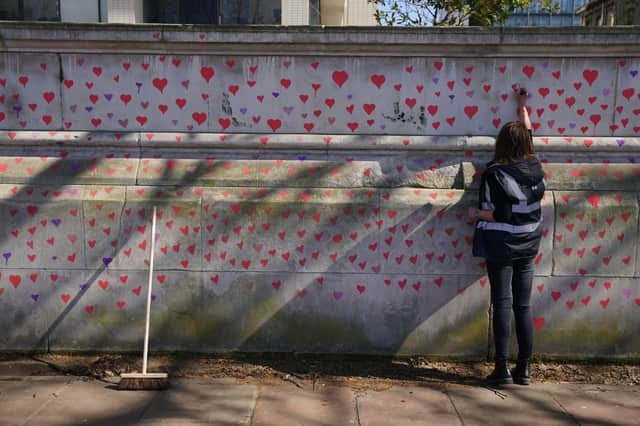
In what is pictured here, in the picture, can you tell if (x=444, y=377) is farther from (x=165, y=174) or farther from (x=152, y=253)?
(x=165, y=174)

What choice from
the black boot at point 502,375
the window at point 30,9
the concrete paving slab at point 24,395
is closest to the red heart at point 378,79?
the black boot at point 502,375

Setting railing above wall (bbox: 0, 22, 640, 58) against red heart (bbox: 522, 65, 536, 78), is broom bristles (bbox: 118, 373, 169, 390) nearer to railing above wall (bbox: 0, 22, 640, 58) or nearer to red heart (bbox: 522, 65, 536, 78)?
railing above wall (bbox: 0, 22, 640, 58)

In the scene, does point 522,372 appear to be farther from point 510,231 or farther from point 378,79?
point 378,79

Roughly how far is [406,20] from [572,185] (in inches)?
342

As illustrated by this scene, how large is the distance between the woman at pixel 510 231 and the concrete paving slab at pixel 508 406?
0.14 m

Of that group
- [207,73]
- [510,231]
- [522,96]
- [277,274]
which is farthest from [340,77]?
[510,231]

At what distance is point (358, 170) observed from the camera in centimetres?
456

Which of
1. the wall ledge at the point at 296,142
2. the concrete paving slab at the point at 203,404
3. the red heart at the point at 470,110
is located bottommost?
the concrete paving slab at the point at 203,404

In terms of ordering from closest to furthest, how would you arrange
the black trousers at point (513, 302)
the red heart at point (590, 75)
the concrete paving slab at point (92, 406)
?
the concrete paving slab at point (92, 406) < the black trousers at point (513, 302) < the red heart at point (590, 75)

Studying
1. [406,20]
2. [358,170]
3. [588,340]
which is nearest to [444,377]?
[588,340]

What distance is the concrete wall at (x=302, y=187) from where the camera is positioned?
4438 millimetres

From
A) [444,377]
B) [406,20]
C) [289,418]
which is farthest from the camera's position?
[406,20]

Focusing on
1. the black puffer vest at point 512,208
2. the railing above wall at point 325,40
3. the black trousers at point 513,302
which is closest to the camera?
the black puffer vest at point 512,208

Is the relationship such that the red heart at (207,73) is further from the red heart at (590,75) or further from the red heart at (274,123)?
the red heart at (590,75)
